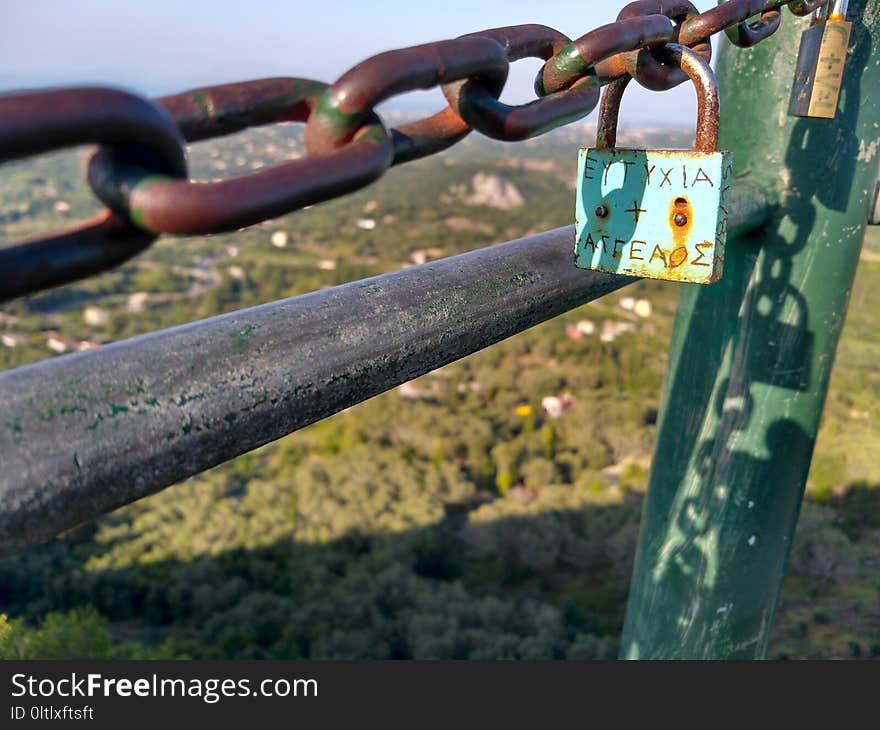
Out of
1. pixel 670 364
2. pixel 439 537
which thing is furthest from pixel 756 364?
pixel 439 537

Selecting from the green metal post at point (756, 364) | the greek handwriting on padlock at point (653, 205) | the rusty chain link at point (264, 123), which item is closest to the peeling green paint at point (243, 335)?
the rusty chain link at point (264, 123)

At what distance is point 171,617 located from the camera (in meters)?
14.3

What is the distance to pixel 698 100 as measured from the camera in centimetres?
92

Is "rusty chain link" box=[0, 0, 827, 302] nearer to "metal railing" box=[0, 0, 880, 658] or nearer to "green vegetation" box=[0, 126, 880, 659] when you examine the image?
"metal railing" box=[0, 0, 880, 658]

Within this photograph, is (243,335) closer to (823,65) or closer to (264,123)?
(264,123)

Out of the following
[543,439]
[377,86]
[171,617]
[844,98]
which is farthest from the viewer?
[543,439]

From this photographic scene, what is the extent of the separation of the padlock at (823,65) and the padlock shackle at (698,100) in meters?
0.42

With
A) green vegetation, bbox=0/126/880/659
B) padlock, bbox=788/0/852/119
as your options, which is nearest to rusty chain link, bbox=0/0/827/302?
padlock, bbox=788/0/852/119

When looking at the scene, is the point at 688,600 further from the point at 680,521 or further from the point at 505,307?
the point at 505,307

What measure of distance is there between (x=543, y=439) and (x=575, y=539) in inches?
258

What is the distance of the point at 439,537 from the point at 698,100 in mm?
14983

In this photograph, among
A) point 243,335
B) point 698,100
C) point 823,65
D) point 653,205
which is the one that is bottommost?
point 243,335

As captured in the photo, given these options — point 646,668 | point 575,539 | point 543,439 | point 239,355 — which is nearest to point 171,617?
point 575,539

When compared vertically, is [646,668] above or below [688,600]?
below
